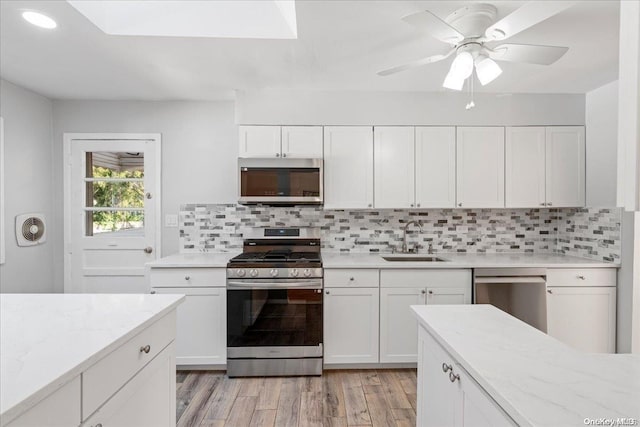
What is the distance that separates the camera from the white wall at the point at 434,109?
3.11 meters

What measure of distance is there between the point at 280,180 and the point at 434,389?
6.80ft

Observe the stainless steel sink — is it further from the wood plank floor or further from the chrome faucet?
the wood plank floor

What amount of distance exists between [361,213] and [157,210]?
76.9 inches

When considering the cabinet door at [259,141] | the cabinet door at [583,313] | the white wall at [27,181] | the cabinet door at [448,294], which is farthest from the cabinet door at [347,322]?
the white wall at [27,181]

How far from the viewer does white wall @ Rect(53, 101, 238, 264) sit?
11.3 ft

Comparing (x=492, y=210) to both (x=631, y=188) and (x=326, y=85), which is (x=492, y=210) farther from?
(x=631, y=188)

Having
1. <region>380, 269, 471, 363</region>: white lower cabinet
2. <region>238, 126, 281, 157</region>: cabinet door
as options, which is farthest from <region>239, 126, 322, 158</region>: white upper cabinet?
<region>380, 269, 471, 363</region>: white lower cabinet

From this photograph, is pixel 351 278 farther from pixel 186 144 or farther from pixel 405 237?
pixel 186 144

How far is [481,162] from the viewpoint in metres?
3.16

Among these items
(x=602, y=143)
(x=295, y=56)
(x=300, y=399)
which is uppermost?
(x=295, y=56)

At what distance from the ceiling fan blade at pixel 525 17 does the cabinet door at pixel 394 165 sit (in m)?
1.45

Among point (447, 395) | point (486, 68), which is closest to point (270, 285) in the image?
point (447, 395)

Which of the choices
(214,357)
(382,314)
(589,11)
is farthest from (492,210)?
(214,357)

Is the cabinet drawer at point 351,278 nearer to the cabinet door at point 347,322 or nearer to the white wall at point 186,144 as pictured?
the cabinet door at point 347,322
